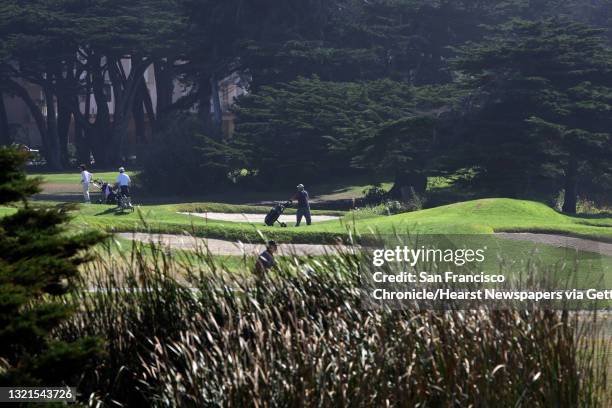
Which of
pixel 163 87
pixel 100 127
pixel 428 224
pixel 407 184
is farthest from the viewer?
pixel 163 87

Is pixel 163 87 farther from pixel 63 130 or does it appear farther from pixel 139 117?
pixel 63 130

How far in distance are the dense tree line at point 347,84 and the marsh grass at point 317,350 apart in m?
30.4

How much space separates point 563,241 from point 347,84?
2680 centimetres

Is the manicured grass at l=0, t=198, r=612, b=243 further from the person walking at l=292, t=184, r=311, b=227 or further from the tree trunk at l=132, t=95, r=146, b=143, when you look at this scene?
the tree trunk at l=132, t=95, r=146, b=143

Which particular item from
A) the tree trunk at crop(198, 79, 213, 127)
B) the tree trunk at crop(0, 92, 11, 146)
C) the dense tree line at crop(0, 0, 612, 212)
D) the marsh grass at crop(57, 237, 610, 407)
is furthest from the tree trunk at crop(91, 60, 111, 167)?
the marsh grass at crop(57, 237, 610, 407)

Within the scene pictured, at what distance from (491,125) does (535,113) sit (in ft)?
5.80

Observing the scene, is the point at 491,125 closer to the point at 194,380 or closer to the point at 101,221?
the point at 101,221

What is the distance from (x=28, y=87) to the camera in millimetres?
87562

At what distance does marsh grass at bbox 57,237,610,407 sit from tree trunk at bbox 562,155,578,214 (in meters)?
31.0

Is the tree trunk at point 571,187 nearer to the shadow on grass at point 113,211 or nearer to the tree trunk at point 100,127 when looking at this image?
the shadow on grass at point 113,211

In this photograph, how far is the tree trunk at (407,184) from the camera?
45.7 meters

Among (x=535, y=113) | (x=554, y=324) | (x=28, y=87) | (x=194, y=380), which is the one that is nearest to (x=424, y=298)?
(x=554, y=324)

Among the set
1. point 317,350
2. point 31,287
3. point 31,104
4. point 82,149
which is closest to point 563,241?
point 317,350

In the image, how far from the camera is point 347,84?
52.2m
